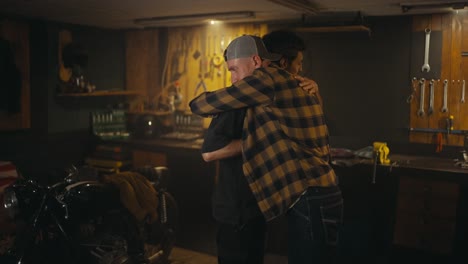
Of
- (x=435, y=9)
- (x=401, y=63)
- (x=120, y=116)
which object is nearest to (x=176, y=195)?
(x=120, y=116)

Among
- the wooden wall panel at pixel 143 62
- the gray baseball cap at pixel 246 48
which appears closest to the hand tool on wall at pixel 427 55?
the gray baseball cap at pixel 246 48

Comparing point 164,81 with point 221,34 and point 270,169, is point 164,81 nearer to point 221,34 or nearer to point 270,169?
point 221,34

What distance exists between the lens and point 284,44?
7.46 ft

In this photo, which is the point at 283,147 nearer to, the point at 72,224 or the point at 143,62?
the point at 72,224

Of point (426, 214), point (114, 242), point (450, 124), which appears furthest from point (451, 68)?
point (114, 242)

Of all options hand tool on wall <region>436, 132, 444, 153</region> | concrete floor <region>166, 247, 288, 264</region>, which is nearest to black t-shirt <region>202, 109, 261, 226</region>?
concrete floor <region>166, 247, 288, 264</region>

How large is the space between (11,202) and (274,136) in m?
1.55

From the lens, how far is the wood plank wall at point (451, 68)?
4.21m

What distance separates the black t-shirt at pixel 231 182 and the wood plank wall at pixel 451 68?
2796 millimetres

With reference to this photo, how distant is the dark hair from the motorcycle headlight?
1.58 m

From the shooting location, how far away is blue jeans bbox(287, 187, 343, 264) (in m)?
2.13

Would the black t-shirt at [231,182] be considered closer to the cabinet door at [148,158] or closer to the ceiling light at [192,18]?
the ceiling light at [192,18]

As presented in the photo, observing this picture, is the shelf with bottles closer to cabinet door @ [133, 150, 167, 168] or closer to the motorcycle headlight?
cabinet door @ [133, 150, 167, 168]

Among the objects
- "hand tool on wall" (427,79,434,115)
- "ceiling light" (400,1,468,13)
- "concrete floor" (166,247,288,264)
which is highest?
"ceiling light" (400,1,468,13)
